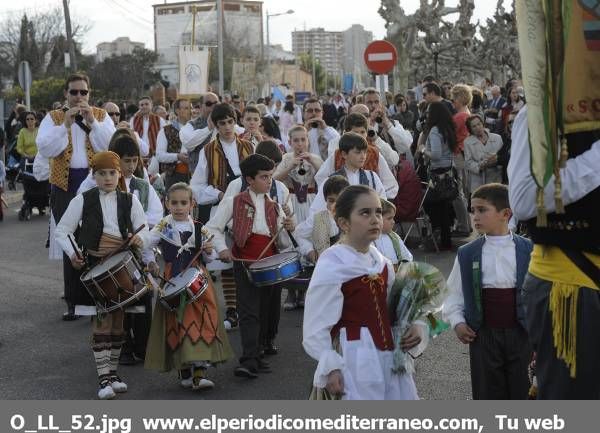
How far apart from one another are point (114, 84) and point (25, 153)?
38927 mm

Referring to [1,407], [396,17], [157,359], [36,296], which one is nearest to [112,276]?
[157,359]

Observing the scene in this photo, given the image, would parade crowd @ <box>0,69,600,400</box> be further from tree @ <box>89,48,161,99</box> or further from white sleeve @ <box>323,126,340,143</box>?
tree @ <box>89,48,161,99</box>

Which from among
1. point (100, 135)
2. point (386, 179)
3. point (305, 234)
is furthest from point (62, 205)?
point (386, 179)

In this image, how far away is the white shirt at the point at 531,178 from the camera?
12.8ft

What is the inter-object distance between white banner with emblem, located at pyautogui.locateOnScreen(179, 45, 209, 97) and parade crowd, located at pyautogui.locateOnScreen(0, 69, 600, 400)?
6.13 meters

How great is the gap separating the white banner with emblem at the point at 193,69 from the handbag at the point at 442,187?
8260 mm

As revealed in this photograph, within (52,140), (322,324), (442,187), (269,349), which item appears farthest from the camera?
(442,187)

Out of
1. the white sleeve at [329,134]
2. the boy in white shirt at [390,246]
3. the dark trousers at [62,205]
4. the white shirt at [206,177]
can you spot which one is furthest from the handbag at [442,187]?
the boy in white shirt at [390,246]

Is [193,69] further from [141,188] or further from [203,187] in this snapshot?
[141,188]

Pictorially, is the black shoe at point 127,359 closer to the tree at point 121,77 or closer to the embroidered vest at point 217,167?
the embroidered vest at point 217,167

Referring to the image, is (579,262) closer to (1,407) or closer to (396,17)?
(1,407)

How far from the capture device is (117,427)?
17.3 feet

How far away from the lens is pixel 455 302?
589 cm

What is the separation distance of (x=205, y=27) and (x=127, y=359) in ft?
347
